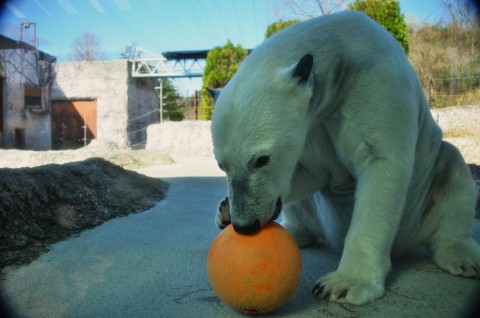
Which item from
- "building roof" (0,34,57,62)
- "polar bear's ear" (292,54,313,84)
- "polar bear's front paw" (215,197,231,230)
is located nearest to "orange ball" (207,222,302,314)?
"polar bear's front paw" (215,197,231,230)

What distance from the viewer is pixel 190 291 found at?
154 cm

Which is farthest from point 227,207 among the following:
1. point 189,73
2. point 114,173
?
point 189,73

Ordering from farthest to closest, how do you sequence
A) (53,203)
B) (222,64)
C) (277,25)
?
1. (222,64)
2. (277,25)
3. (53,203)

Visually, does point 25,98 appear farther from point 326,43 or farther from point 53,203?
point 326,43

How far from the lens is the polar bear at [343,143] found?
1.37 meters

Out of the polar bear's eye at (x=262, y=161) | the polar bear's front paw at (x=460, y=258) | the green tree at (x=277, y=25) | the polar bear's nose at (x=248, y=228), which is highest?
the green tree at (x=277, y=25)

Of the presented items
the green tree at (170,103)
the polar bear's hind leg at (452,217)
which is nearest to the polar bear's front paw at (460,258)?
the polar bear's hind leg at (452,217)

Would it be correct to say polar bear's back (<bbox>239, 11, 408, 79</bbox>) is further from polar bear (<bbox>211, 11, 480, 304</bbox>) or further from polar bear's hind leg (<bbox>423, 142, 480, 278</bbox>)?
polar bear's hind leg (<bbox>423, 142, 480, 278</bbox>)

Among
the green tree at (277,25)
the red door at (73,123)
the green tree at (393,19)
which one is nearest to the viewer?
the green tree at (393,19)

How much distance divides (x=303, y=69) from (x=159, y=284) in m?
1.08

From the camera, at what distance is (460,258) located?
5.87ft

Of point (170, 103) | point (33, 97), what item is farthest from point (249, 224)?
point (170, 103)

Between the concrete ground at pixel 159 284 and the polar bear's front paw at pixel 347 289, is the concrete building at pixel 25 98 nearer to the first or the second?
the concrete ground at pixel 159 284

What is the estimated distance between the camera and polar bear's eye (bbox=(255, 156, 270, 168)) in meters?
1.36
